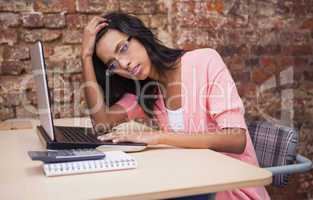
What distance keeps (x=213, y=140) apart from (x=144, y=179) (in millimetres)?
444

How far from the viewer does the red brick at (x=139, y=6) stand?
2.16 m

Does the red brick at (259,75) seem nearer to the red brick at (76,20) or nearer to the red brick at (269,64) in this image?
the red brick at (269,64)

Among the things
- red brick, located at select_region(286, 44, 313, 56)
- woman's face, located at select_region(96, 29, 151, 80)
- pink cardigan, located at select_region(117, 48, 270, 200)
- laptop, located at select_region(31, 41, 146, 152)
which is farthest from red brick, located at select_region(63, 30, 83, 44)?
red brick, located at select_region(286, 44, 313, 56)

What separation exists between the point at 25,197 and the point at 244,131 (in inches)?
32.4

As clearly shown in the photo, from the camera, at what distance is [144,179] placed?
3.10 ft

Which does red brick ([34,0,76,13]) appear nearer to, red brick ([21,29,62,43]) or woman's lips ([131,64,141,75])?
red brick ([21,29,62,43])

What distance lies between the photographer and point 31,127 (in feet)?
5.87

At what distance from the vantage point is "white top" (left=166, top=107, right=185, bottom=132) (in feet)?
5.34

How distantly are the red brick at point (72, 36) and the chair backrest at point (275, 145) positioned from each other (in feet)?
3.20

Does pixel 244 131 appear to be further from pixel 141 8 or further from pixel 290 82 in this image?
pixel 290 82

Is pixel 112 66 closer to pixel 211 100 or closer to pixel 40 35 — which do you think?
pixel 211 100

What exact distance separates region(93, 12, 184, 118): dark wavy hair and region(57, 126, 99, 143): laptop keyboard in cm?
38

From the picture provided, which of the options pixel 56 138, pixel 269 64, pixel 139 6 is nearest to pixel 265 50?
pixel 269 64

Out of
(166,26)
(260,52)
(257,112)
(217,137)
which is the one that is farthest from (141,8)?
(217,137)
